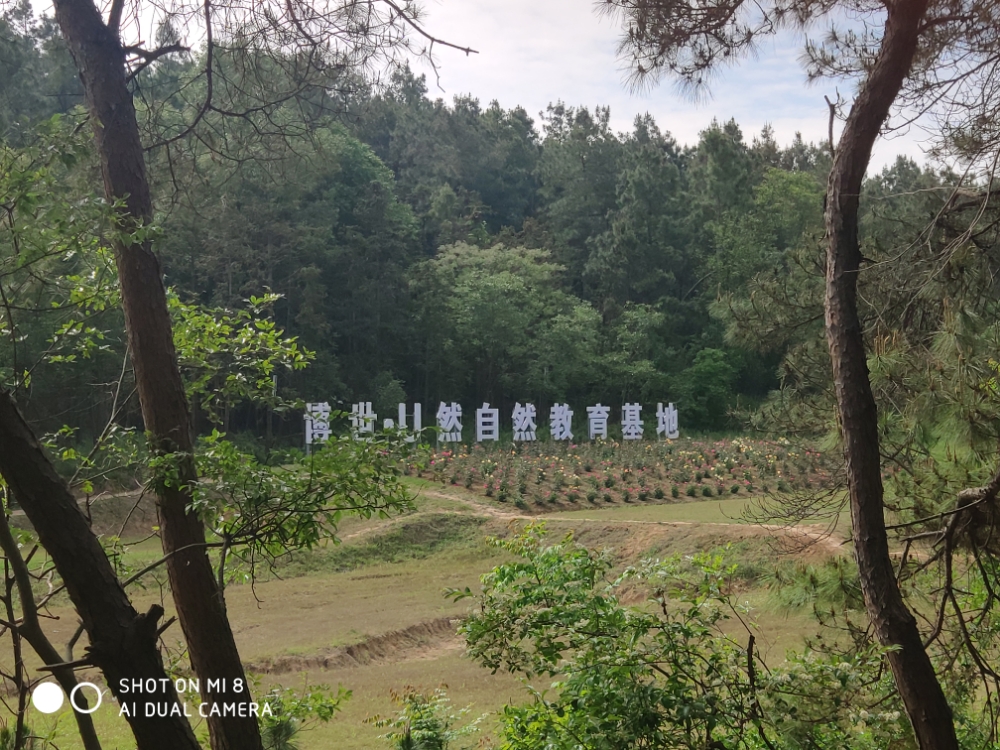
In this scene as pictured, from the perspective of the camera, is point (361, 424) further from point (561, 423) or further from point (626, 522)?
point (561, 423)

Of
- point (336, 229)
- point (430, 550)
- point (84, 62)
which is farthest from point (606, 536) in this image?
point (336, 229)

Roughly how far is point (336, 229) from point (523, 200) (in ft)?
36.7

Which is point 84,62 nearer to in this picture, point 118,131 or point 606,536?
point 118,131

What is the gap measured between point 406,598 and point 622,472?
6.35 meters

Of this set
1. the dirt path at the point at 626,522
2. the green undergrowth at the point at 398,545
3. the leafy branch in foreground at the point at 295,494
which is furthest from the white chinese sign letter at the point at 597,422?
the leafy branch in foreground at the point at 295,494

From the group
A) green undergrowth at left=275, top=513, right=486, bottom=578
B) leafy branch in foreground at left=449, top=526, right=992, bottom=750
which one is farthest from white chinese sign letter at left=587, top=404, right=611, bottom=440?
leafy branch in foreground at left=449, top=526, right=992, bottom=750

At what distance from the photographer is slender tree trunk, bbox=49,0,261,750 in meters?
3.00

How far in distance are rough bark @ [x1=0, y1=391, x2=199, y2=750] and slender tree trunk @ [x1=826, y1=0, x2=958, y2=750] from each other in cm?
237

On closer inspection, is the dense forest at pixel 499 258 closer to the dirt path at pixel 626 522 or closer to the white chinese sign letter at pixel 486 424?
the white chinese sign letter at pixel 486 424

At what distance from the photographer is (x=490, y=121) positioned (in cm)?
3253

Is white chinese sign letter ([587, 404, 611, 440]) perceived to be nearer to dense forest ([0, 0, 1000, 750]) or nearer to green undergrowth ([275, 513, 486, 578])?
green undergrowth ([275, 513, 486, 578])

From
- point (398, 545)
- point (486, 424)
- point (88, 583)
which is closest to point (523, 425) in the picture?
point (486, 424)

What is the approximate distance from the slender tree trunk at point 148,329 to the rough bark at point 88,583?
812 mm

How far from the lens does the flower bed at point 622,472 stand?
48.9ft
